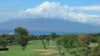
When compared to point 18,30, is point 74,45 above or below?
below

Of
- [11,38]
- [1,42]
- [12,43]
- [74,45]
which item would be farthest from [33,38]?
[74,45]

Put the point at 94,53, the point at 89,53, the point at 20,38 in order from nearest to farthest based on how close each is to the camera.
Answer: the point at 94,53, the point at 89,53, the point at 20,38

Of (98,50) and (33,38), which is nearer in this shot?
(98,50)

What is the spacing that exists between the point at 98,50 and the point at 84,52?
1.30 metres

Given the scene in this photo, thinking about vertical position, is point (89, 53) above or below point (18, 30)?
below

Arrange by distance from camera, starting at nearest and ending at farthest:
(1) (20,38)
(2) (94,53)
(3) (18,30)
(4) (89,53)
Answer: (2) (94,53)
(4) (89,53)
(1) (20,38)
(3) (18,30)

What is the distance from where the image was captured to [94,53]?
1234cm

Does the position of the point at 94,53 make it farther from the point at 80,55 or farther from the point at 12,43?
the point at 12,43

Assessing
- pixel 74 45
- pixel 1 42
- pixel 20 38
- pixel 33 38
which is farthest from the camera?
pixel 33 38

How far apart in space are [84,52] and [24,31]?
5501 cm

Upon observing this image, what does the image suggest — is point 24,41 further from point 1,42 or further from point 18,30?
point 18,30

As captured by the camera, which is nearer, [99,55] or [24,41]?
[99,55]

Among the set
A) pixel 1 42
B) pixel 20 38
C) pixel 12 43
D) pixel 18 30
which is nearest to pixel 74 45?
pixel 20 38

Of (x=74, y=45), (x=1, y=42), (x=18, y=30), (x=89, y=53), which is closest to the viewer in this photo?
(x=89, y=53)
